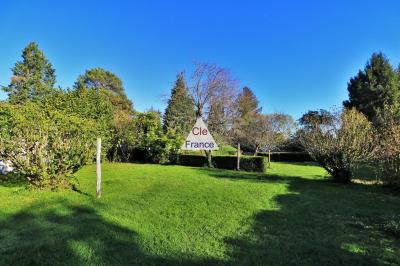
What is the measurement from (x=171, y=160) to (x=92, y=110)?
634cm

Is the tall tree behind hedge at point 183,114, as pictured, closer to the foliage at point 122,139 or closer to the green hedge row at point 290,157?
the foliage at point 122,139

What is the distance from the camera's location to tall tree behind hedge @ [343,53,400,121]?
35125mm

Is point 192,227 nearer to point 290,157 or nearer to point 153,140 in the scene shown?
point 153,140

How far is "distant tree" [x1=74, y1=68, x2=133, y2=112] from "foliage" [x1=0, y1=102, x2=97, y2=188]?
39.2 m

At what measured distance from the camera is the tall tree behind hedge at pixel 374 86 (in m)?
35.1

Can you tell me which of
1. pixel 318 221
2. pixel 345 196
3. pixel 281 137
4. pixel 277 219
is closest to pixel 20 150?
pixel 277 219

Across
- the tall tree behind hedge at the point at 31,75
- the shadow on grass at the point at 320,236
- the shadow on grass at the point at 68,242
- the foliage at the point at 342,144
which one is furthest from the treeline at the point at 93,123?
the foliage at the point at 342,144

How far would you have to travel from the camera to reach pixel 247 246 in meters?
4.65

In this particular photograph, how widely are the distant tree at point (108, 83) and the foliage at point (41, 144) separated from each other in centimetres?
3924

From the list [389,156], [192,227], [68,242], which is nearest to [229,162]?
[389,156]

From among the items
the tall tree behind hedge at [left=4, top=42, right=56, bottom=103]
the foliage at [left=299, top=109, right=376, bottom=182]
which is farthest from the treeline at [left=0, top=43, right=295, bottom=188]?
the foliage at [left=299, top=109, right=376, bottom=182]

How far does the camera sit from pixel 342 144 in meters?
11.4

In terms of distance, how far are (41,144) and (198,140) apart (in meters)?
3.91

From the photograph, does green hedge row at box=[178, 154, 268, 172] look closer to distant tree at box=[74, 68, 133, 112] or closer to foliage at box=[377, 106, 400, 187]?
foliage at box=[377, 106, 400, 187]
